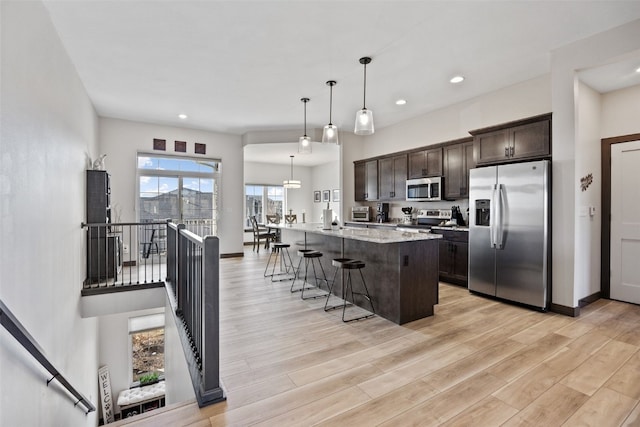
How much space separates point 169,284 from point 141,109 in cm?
329

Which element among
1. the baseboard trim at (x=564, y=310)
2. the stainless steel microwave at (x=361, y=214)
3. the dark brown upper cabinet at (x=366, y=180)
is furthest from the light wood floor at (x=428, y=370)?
the dark brown upper cabinet at (x=366, y=180)

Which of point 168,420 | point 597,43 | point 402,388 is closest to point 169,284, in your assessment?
point 168,420

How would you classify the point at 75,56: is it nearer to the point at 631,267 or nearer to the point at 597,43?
the point at 597,43

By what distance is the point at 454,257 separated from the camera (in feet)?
15.9

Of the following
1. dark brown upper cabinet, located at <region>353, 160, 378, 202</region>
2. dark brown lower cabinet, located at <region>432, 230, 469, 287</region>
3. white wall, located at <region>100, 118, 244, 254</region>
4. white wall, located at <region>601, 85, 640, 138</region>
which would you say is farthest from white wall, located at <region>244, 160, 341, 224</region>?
white wall, located at <region>601, 85, 640, 138</region>

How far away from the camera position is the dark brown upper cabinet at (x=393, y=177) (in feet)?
20.2

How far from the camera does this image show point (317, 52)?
11.5 ft

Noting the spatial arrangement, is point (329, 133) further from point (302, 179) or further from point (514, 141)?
point (302, 179)

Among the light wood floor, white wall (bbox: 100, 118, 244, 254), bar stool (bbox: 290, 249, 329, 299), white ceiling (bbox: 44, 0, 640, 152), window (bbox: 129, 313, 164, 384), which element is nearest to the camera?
the light wood floor

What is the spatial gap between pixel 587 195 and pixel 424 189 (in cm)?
233

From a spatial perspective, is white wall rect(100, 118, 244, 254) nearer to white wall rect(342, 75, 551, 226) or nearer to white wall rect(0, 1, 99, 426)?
white wall rect(0, 1, 99, 426)

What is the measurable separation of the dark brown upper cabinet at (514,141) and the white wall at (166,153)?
5.20 m

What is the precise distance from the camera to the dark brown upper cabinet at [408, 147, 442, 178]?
217 inches

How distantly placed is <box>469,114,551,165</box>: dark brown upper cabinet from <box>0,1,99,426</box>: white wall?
498 centimetres
